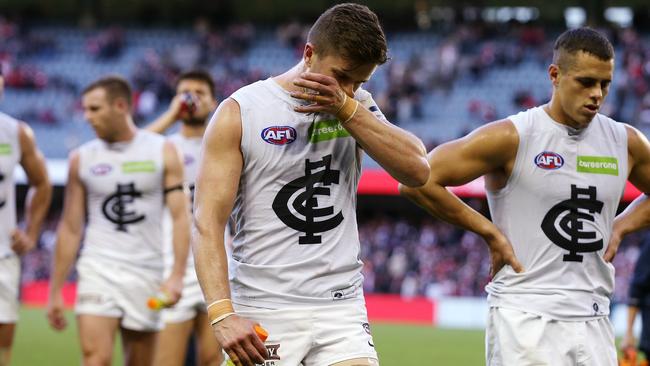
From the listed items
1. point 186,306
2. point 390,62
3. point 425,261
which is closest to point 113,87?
point 186,306

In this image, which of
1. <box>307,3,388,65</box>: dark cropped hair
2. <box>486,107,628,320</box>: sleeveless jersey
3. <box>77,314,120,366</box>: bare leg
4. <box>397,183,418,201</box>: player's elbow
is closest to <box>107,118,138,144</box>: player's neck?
<box>77,314,120,366</box>: bare leg

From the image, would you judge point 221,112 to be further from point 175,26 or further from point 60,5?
point 60,5

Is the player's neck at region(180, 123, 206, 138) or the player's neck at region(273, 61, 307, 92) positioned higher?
the player's neck at region(273, 61, 307, 92)

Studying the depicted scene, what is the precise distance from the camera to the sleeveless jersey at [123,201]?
7.48 meters

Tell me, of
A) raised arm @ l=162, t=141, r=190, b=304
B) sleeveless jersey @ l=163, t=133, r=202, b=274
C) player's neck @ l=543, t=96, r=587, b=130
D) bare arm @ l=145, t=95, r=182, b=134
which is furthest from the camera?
bare arm @ l=145, t=95, r=182, b=134

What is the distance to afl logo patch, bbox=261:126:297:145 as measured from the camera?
165 inches

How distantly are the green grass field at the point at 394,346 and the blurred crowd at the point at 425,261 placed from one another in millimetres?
4996

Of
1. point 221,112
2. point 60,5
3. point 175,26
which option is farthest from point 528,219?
point 60,5

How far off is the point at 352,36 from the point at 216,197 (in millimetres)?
801

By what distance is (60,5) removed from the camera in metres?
39.9

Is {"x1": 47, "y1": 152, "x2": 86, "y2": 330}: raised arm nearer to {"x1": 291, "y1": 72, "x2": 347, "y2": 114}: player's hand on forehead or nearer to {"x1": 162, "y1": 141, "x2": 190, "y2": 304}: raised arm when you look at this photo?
{"x1": 162, "y1": 141, "x2": 190, "y2": 304}: raised arm

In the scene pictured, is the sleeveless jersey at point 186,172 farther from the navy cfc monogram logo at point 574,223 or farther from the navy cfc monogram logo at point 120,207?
the navy cfc monogram logo at point 574,223

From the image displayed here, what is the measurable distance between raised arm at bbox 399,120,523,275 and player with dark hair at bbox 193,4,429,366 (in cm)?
91

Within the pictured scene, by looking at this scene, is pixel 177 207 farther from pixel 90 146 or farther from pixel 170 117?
pixel 170 117
